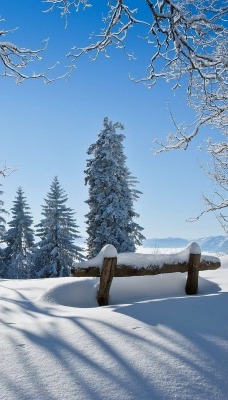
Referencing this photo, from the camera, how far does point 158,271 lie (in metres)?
6.55

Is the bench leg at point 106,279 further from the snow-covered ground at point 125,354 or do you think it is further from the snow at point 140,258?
the snow-covered ground at point 125,354

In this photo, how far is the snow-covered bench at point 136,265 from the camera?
6.18 metres

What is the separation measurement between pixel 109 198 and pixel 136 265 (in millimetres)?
16687

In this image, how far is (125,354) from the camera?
9.21ft

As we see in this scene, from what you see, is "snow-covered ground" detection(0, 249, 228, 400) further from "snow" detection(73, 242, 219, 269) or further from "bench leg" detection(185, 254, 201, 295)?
"bench leg" detection(185, 254, 201, 295)

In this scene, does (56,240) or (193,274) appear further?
(56,240)

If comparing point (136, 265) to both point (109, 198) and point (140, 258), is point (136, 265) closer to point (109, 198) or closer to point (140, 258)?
point (140, 258)

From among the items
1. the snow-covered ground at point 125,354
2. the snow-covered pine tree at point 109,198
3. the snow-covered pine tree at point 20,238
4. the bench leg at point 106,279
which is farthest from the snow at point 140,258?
the snow-covered pine tree at point 20,238

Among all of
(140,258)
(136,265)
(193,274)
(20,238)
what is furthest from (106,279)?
(20,238)

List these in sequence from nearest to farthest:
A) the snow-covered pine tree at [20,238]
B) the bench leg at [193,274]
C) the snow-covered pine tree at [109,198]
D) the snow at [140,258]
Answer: the snow at [140,258] < the bench leg at [193,274] < the snow-covered pine tree at [109,198] < the snow-covered pine tree at [20,238]

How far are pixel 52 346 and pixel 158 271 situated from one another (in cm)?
377

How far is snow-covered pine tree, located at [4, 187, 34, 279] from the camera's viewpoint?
29.9 m

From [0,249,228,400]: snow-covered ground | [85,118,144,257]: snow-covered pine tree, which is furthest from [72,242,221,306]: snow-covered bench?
[85,118,144,257]: snow-covered pine tree

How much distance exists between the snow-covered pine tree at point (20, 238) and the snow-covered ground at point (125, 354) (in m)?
26.3
